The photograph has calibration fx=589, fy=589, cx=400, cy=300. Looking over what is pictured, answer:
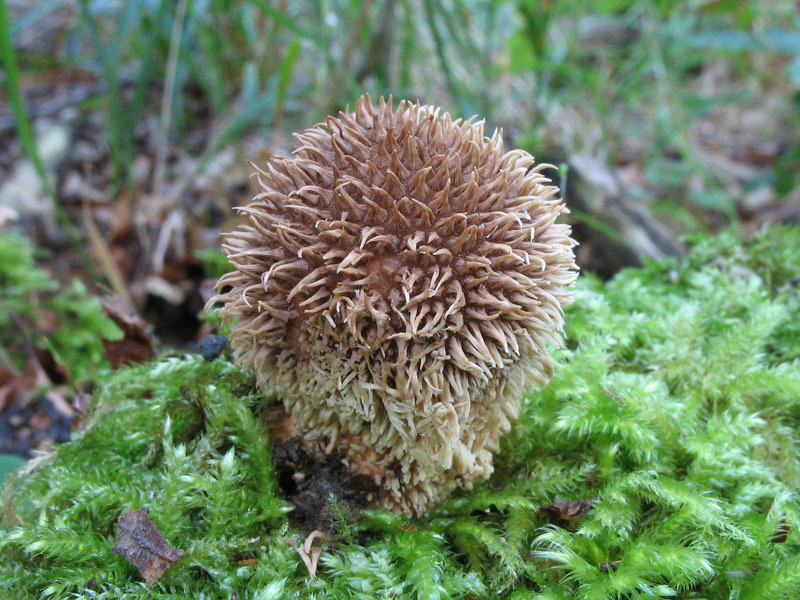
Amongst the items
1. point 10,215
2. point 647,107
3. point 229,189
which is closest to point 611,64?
point 647,107

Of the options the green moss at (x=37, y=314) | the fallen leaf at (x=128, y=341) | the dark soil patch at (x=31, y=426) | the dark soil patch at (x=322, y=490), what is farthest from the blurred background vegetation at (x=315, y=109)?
the dark soil patch at (x=322, y=490)

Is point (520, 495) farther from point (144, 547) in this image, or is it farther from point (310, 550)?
point (144, 547)

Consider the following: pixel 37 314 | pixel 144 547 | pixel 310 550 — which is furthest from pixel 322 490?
pixel 37 314

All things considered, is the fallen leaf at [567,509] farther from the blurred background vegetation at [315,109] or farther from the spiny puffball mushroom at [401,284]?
the blurred background vegetation at [315,109]

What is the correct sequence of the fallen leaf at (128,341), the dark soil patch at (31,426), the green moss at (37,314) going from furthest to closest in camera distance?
the green moss at (37,314)
the dark soil patch at (31,426)
the fallen leaf at (128,341)

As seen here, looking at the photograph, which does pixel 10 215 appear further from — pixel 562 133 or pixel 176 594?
pixel 562 133

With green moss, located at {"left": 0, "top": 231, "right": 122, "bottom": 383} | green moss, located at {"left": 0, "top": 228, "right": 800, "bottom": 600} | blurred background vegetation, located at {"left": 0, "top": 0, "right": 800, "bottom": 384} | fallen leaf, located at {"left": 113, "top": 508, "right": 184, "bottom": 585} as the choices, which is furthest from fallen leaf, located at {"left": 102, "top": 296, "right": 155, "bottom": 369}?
green moss, located at {"left": 0, "top": 231, "right": 122, "bottom": 383}

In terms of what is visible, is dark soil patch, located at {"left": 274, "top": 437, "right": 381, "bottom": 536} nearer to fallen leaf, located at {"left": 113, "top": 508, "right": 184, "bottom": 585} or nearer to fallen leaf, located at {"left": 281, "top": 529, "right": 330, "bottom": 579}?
fallen leaf, located at {"left": 281, "top": 529, "right": 330, "bottom": 579}
